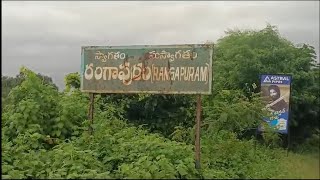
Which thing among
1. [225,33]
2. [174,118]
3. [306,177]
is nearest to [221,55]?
[225,33]

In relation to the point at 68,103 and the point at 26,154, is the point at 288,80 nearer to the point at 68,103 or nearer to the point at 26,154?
the point at 68,103

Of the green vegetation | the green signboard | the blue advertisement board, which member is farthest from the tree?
the green signboard

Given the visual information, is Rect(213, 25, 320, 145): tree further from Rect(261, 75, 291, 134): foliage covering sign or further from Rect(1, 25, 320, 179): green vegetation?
Rect(261, 75, 291, 134): foliage covering sign

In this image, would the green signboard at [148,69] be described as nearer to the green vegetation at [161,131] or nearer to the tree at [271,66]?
the green vegetation at [161,131]

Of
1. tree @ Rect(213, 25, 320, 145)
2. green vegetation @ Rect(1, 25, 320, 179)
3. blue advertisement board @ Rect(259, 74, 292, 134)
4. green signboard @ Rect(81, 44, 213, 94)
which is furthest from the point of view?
tree @ Rect(213, 25, 320, 145)

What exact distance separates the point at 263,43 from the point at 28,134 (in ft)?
34.3

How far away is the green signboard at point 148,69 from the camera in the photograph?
7.65 metres

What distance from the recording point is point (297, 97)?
1152 cm

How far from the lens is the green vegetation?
21.0 ft

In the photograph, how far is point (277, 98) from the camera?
10.4 metres

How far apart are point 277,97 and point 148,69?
3.54m

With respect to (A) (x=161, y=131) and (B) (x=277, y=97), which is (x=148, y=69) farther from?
(A) (x=161, y=131)

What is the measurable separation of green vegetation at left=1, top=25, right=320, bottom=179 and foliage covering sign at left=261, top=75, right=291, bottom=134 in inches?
9.9

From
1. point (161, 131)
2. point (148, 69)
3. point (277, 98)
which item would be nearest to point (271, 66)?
point (277, 98)
